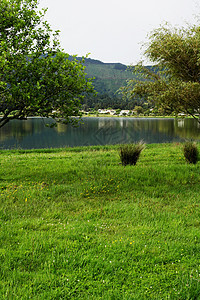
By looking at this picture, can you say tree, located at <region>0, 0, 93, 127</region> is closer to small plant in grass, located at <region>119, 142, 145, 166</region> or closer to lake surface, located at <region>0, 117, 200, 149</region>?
small plant in grass, located at <region>119, 142, 145, 166</region>

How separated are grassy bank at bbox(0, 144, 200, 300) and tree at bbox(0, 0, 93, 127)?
390 centimetres

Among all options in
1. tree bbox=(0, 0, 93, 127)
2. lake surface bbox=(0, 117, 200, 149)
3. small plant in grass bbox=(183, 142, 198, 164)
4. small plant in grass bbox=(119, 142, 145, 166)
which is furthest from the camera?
lake surface bbox=(0, 117, 200, 149)

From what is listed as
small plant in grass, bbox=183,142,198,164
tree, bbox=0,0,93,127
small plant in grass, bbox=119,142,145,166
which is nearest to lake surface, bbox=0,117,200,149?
small plant in grass, bbox=183,142,198,164

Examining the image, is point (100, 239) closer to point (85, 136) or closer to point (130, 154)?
point (130, 154)

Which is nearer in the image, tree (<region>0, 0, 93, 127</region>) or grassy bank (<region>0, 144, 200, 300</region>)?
grassy bank (<region>0, 144, 200, 300</region>)

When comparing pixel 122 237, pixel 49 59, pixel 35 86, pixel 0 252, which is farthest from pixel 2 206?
pixel 49 59

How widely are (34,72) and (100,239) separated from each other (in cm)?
812

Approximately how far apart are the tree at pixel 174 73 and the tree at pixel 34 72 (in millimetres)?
3349

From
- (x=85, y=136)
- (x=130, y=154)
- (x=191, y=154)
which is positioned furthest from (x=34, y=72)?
(x=85, y=136)

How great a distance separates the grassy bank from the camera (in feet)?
13.7

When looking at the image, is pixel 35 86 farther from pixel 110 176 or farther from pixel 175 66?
pixel 175 66

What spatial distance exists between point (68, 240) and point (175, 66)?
1051cm

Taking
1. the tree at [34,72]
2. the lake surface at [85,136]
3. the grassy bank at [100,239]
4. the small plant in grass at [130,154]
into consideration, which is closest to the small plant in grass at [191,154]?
the small plant in grass at [130,154]

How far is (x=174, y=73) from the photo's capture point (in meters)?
13.0
